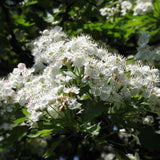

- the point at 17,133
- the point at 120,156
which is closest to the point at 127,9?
the point at 120,156

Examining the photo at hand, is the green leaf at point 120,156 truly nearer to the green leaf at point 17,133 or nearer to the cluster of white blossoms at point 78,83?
the cluster of white blossoms at point 78,83

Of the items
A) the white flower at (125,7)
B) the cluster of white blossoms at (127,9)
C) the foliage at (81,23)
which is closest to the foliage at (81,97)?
the foliage at (81,23)

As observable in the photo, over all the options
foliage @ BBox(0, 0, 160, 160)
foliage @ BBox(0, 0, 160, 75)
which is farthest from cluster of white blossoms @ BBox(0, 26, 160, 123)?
foliage @ BBox(0, 0, 160, 75)

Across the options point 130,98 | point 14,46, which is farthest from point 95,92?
point 14,46

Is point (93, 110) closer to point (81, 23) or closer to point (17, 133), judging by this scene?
point (17, 133)

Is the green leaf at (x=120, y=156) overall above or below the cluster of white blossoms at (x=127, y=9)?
below

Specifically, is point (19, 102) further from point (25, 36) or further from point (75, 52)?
point (25, 36)

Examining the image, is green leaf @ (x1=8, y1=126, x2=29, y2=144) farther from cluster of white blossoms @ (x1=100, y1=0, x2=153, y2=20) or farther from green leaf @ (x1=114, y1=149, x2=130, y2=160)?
cluster of white blossoms @ (x1=100, y1=0, x2=153, y2=20)

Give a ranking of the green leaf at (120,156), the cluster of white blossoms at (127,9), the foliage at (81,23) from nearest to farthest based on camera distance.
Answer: the green leaf at (120,156)
the foliage at (81,23)
the cluster of white blossoms at (127,9)
